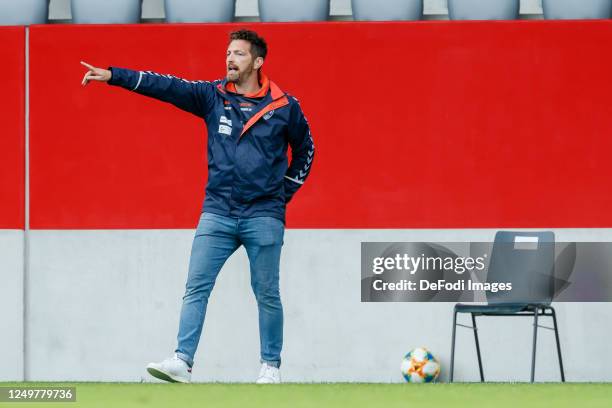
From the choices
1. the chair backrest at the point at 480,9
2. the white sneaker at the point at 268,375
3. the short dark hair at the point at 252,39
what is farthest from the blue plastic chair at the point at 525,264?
the short dark hair at the point at 252,39

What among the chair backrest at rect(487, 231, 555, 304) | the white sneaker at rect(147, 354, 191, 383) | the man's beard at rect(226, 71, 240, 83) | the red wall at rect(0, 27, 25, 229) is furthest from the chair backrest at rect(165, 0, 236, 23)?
the white sneaker at rect(147, 354, 191, 383)

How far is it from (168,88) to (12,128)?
2307mm

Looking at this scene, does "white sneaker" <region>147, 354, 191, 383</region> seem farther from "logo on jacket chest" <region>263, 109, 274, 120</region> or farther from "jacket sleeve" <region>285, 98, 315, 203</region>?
"logo on jacket chest" <region>263, 109, 274, 120</region>

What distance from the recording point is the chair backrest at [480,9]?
700 cm

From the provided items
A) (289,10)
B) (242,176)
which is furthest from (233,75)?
(289,10)

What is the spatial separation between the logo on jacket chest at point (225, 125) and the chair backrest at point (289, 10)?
7.21 feet

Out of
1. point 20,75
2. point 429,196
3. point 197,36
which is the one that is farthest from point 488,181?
point 20,75

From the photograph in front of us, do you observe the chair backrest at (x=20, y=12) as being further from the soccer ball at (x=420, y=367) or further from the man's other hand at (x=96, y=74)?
the soccer ball at (x=420, y=367)

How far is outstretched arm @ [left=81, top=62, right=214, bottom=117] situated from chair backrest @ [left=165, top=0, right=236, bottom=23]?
2085 millimetres

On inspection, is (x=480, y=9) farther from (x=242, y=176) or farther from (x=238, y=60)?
(x=242, y=176)

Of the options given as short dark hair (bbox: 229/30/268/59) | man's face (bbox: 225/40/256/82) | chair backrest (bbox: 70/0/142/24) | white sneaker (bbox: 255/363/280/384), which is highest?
chair backrest (bbox: 70/0/142/24)

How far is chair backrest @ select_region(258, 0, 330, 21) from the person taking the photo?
275 inches

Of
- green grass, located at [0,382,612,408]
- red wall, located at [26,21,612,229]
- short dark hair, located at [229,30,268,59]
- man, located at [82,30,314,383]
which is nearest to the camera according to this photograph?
green grass, located at [0,382,612,408]

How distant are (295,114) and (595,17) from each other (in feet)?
8.92
